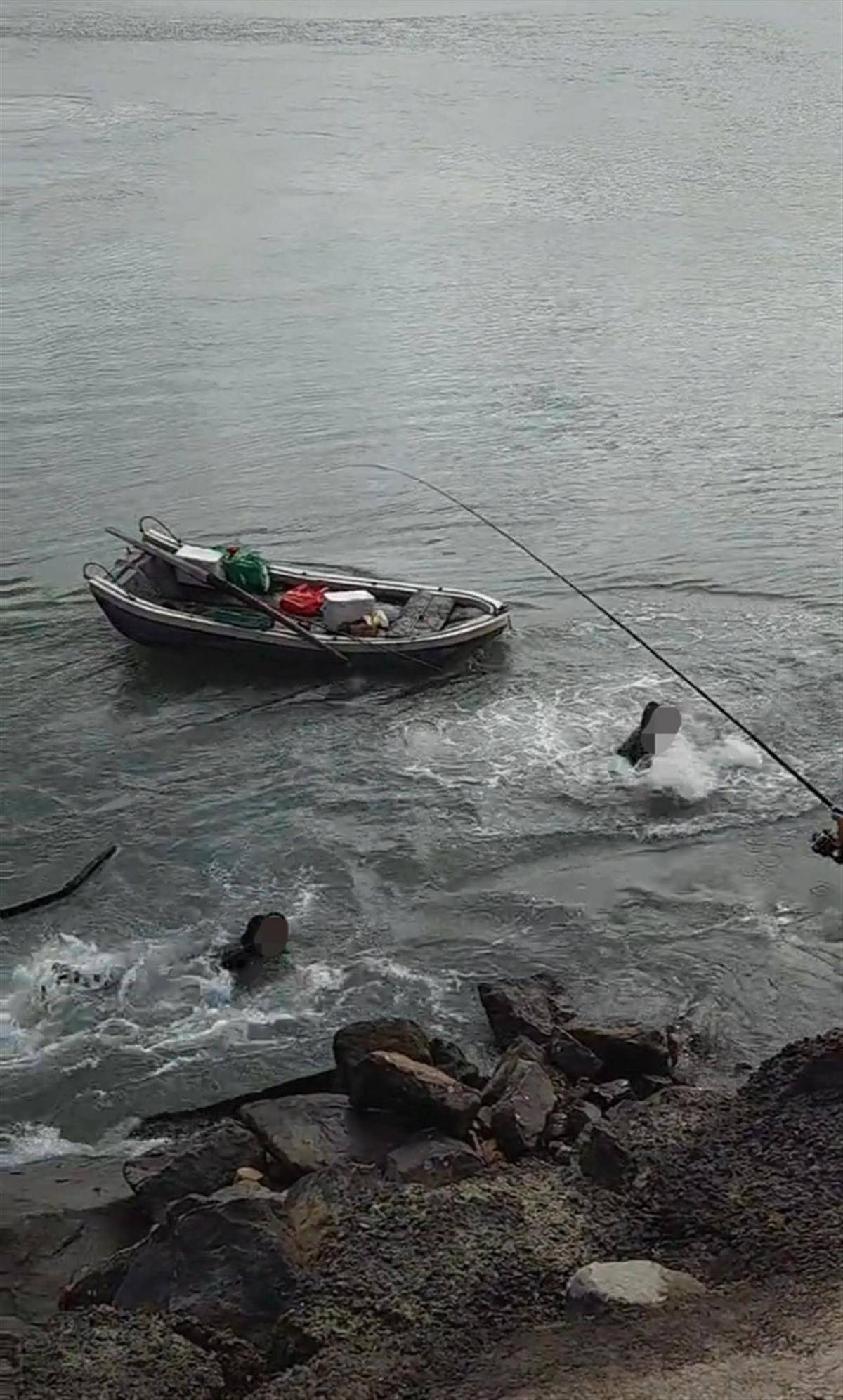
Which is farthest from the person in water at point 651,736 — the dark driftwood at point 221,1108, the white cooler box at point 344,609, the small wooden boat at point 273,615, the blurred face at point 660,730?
the dark driftwood at point 221,1108

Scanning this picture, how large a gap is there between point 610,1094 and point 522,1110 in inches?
39.6

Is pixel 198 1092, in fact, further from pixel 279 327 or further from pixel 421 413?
pixel 279 327

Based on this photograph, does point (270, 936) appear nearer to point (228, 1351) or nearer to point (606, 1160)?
point (606, 1160)

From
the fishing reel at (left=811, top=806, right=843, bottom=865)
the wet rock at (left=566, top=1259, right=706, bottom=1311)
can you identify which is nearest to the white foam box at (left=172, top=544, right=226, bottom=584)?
the fishing reel at (left=811, top=806, right=843, bottom=865)

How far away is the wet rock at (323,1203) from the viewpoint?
10.6 meters

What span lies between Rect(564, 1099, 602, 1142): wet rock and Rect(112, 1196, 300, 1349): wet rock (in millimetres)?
2269

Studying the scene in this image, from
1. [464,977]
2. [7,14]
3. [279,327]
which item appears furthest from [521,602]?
[7,14]

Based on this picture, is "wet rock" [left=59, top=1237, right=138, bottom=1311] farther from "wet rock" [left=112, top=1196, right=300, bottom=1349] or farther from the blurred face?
the blurred face

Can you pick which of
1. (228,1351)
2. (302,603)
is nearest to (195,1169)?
(228,1351)

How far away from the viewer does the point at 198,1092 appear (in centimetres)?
1356

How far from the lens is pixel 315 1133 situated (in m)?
12.2

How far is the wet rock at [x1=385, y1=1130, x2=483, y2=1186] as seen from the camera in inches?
447

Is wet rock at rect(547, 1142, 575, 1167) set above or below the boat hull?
below

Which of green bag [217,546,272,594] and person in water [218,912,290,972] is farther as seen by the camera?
green bag [217,546,272,594]
